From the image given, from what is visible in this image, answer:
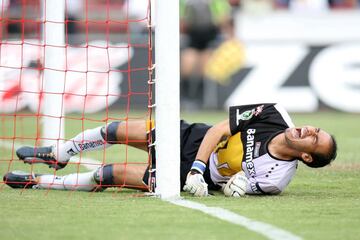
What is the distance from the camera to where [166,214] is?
6504mm

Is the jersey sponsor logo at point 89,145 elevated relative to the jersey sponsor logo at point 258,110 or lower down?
lower down

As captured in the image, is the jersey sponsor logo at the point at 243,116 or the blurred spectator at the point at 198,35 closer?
the jersey sponsor logo at the point at 243,116

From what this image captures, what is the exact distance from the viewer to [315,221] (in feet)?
20.4

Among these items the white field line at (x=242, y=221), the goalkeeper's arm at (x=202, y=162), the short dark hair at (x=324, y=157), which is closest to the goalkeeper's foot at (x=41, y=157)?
the goalkeeper's arm at (x=202, y=162)

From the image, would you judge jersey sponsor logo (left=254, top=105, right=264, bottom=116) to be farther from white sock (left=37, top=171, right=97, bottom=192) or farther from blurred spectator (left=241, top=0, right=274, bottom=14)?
blurred spectator (left=241, top=0, right=274, bottom=14)

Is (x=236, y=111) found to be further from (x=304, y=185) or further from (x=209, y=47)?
(x=209, y=47)

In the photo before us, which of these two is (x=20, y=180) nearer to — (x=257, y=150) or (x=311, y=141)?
(x=257, y=150)

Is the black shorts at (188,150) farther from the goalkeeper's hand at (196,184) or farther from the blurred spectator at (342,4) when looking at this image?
the blurred spectator at (342,4)

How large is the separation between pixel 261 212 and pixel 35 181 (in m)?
2.36

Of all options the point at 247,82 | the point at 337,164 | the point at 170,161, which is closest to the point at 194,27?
the point at 247,82

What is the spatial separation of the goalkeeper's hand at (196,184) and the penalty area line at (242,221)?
0.66ft

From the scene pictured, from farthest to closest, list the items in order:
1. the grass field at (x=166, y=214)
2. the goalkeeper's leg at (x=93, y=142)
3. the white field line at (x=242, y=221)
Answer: the goalkeeper's leg at (x=93, y=142)
the grass field at (x=166, y=214)
the white field line at (x=242, y=221)

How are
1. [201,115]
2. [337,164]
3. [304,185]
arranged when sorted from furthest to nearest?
[201,115], [337,164], [304,185]

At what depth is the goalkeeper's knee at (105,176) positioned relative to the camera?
25.9 ft
